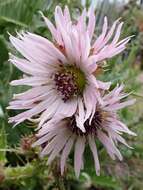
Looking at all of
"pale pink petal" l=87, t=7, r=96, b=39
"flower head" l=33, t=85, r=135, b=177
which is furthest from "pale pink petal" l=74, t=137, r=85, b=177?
"pale pink petal" l=87, t=7, r=96, b=39

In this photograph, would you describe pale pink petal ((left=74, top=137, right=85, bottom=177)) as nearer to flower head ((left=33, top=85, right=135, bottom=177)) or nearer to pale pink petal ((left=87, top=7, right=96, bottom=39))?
flower head ((left=33, top=85, right=135, bottom=177))

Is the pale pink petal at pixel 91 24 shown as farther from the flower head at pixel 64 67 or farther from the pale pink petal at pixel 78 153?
the pale pink petal at pixel 78 153

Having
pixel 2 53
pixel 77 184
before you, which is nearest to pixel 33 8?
pixel 2 53

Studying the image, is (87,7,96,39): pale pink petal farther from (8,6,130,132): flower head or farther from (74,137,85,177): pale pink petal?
(74,137,85,177): pale pink petal

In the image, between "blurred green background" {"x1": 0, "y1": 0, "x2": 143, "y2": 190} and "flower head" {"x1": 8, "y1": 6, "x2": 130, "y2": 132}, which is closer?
"flower head" {"x1": 8, "y1": 6, "x2": 130, "y2": 132}

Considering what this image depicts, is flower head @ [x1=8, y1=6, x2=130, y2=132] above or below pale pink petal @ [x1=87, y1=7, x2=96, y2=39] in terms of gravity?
below

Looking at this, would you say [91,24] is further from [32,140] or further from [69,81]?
[32,140]

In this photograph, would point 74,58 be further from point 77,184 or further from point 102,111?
point 77,184

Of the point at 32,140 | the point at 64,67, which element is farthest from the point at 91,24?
the point at 32,140
